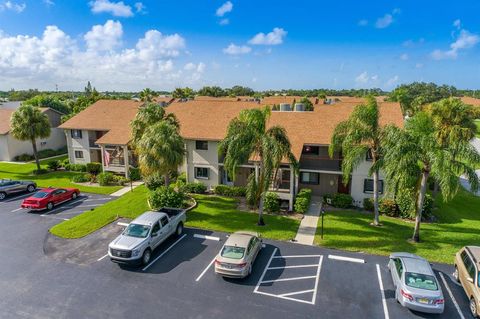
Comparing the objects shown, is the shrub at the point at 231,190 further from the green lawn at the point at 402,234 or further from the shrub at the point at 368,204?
the shrub at the point at 368,204

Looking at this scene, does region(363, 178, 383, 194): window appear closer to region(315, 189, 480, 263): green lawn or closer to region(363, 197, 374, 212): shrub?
region(363, 197, 374, 212): shrub

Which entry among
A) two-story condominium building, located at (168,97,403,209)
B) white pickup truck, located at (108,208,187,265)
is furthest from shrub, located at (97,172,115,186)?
white pickup truck, located at (108,208,187,265)

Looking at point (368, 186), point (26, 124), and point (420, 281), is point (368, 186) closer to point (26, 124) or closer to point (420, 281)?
point (420, 281)

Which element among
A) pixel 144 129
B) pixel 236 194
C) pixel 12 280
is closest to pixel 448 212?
pixel 236 194

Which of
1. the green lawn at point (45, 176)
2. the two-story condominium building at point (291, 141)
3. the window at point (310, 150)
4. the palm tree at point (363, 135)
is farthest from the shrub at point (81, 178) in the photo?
the palm tree at point (363, 135)

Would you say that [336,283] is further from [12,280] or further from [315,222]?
[12,280]
